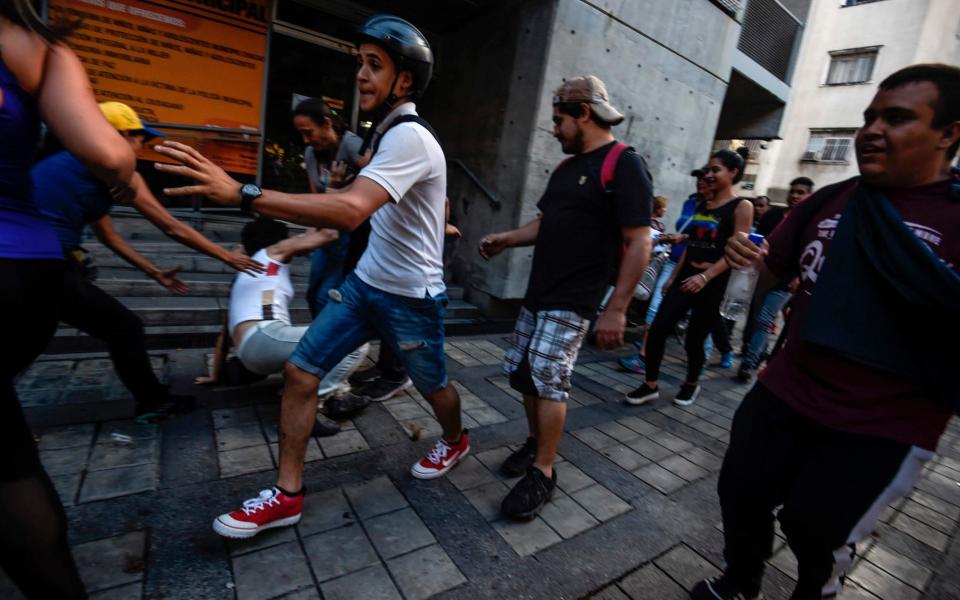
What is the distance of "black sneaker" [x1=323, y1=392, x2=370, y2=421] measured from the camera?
3164 mm

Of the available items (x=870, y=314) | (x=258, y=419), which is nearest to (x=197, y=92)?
(x=258, y=419)

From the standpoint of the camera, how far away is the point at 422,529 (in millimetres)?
2258

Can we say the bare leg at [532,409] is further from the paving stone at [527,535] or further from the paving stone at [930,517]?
the paving stone at [930,517]

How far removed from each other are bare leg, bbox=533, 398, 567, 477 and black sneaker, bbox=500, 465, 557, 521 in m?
0.05

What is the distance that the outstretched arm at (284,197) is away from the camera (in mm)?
1346

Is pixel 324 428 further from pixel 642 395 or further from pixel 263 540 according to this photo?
pixel 642 395

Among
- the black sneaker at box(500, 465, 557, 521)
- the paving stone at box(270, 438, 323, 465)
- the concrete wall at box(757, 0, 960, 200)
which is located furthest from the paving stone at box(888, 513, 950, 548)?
the concrete wall at box(757, 0, 960, 200)

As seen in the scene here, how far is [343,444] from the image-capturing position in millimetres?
2902

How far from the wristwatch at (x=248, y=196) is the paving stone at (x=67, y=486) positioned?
5.69ft

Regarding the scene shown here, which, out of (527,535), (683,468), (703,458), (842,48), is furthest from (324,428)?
(842,48)

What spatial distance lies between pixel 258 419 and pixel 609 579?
2237mm

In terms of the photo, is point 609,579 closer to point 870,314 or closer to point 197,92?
point 870,314

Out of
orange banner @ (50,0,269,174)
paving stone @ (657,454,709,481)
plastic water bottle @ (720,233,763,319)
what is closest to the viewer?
plastic water bottle @ (720,233,763,319)

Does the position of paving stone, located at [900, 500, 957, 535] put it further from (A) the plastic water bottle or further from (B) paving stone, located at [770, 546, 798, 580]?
(A) the plastic water bottle
